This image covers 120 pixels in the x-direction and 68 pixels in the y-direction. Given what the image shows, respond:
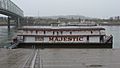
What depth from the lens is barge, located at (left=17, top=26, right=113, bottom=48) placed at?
36.6m

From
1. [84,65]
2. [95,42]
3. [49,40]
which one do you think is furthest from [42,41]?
[84,65]

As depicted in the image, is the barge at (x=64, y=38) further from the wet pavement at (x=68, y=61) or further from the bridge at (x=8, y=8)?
the bridge at (x=8, y=8)

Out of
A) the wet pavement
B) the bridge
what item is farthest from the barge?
the bridge

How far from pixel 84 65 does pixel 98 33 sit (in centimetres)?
2322

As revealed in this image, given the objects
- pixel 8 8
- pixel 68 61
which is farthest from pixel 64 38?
pixel 8 8

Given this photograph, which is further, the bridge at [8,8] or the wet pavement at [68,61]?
the bridge at [8,8]

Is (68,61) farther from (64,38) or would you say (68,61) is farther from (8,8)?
(8,8)

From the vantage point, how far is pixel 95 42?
37625mm

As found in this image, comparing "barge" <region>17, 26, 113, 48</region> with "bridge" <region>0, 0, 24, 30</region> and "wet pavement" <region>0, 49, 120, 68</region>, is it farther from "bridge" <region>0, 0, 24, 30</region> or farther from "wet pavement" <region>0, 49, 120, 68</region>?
"bridge" <region>0, 0, 24, 30</region>

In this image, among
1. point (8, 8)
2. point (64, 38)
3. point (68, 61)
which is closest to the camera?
point (68, 61)

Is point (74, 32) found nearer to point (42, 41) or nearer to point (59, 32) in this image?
point (59, 32)

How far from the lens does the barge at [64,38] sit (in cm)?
3659

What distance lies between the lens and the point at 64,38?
3766 centimetres

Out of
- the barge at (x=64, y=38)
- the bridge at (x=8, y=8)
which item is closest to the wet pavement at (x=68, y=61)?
the barge at (x=64, y=38)
